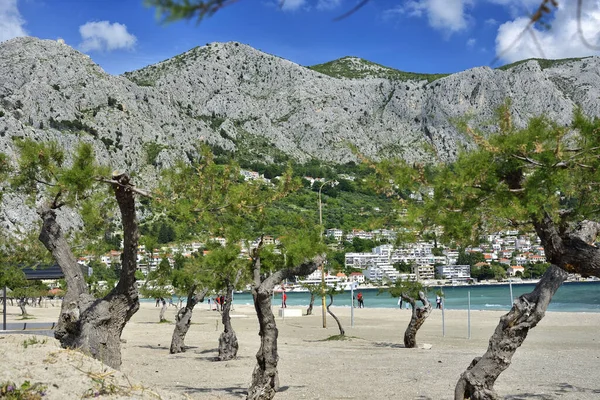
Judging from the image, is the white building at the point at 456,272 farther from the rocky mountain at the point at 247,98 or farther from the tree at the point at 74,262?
the tree at the point at 74,262

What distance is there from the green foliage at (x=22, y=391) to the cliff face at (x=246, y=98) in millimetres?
71802

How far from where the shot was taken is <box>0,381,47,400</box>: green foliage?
16.8 feet

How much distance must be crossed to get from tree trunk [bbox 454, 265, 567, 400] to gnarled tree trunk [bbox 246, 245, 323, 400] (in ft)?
8.84

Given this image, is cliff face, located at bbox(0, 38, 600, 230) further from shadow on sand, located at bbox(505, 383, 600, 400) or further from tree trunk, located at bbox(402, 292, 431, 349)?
shadow on sand, located at bbox(505, 383, 600, 400)

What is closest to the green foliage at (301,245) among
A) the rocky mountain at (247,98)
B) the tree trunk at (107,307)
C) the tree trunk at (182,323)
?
the tree trunk at (107,307)

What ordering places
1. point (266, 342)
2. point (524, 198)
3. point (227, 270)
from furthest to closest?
point (227, 270), point (266, 342), point (524, 198)

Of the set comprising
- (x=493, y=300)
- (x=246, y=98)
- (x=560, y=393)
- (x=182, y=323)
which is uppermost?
(x=246, y=98)

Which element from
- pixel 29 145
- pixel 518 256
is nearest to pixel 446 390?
pixel 29 145

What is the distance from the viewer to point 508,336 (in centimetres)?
756

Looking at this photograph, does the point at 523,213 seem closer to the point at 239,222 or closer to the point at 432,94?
the point at 239,222

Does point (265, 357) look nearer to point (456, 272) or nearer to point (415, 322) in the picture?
Result: point (415, 322)

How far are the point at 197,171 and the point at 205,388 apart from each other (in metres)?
3.99

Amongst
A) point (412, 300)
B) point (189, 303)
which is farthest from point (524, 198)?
point (412, 300)

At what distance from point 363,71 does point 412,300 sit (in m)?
122
